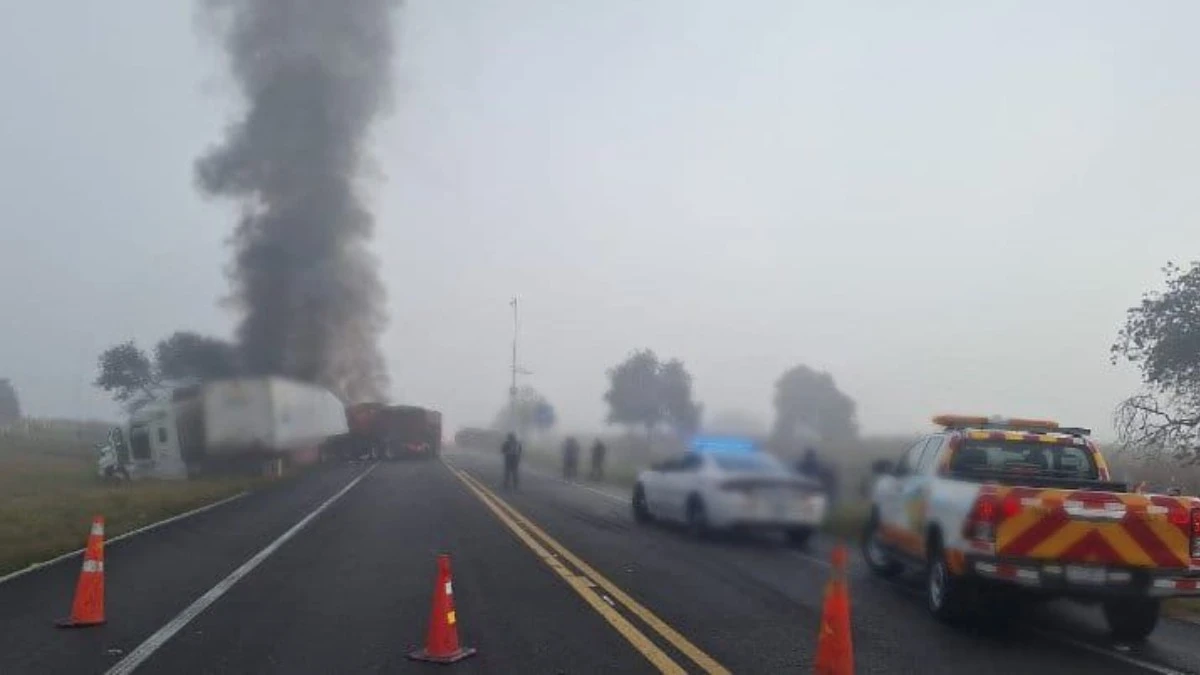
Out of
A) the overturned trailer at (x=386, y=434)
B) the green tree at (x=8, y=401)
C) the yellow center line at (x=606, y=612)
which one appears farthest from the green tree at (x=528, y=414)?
the green tree at (x=8, y=401)

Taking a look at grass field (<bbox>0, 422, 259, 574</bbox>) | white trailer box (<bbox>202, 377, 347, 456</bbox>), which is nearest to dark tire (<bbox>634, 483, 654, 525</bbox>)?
grass field (<bbox>0, 422, 259, 574</bbox>)

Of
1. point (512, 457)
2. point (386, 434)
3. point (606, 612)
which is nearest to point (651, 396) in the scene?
point (512, 457)

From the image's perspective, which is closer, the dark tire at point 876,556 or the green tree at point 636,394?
the dark tire at point 876,556

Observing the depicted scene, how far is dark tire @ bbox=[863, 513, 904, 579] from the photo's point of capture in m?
13.1

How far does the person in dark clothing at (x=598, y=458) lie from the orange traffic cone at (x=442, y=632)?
790 inches

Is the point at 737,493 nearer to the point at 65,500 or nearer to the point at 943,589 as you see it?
the point at 943,589

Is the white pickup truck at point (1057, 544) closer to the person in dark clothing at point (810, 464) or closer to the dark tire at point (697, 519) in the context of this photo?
the person in dark clothing at point (810, 464)

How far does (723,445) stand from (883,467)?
476 cm

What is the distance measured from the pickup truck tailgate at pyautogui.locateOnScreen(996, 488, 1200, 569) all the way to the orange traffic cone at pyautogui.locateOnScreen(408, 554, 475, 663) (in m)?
4.29

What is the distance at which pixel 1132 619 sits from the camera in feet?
32.3

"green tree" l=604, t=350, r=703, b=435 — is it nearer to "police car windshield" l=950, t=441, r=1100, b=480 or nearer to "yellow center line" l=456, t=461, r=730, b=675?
"yellow center line" l=456, t=461, r=730, b=675

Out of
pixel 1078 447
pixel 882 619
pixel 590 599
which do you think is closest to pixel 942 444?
pixel 1078 447

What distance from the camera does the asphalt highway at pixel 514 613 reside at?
26.6 ft

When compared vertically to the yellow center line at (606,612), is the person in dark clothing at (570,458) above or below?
above
